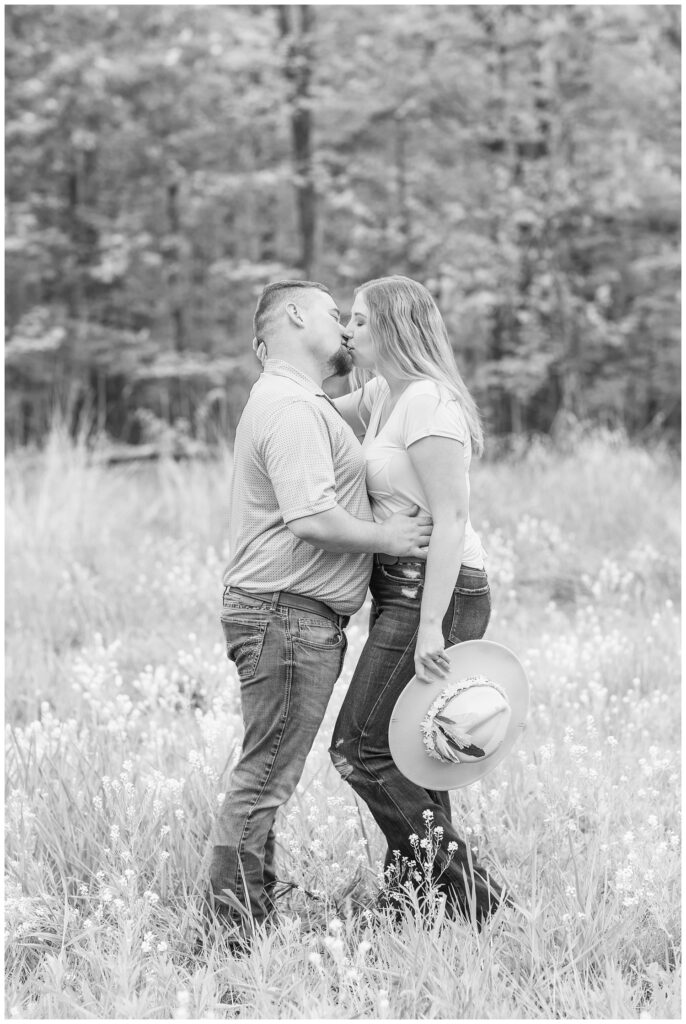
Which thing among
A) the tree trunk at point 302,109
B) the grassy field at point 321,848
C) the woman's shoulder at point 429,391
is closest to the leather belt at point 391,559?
the woman's shoulder at point 429,391

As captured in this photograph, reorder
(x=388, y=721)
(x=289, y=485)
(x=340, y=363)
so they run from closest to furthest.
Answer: (x=289, y=485)
(x=388, y=721)
(x=340, y=363)

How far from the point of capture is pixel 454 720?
3037 millimetres

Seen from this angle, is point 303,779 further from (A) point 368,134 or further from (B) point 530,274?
(A) point 368,134

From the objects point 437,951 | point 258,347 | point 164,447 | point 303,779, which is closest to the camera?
point 437,951

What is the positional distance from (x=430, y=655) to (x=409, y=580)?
10.0 inches

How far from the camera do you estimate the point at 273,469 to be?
2.93m

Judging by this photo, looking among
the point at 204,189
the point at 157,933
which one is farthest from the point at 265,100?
the point at 157,933

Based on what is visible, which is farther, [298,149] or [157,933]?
[298,149]

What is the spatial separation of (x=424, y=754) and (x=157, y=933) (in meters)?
1.05

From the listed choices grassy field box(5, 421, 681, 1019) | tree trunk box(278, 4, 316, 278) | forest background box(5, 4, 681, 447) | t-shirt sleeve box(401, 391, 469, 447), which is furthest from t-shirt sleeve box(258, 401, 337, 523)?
tree trunk box(278, 4, 316, 278)

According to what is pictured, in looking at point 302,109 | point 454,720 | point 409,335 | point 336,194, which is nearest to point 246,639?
point 454,720

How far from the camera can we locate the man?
116 inches

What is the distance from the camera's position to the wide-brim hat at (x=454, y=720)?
303cm

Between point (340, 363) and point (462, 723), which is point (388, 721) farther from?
point (340, 363)
